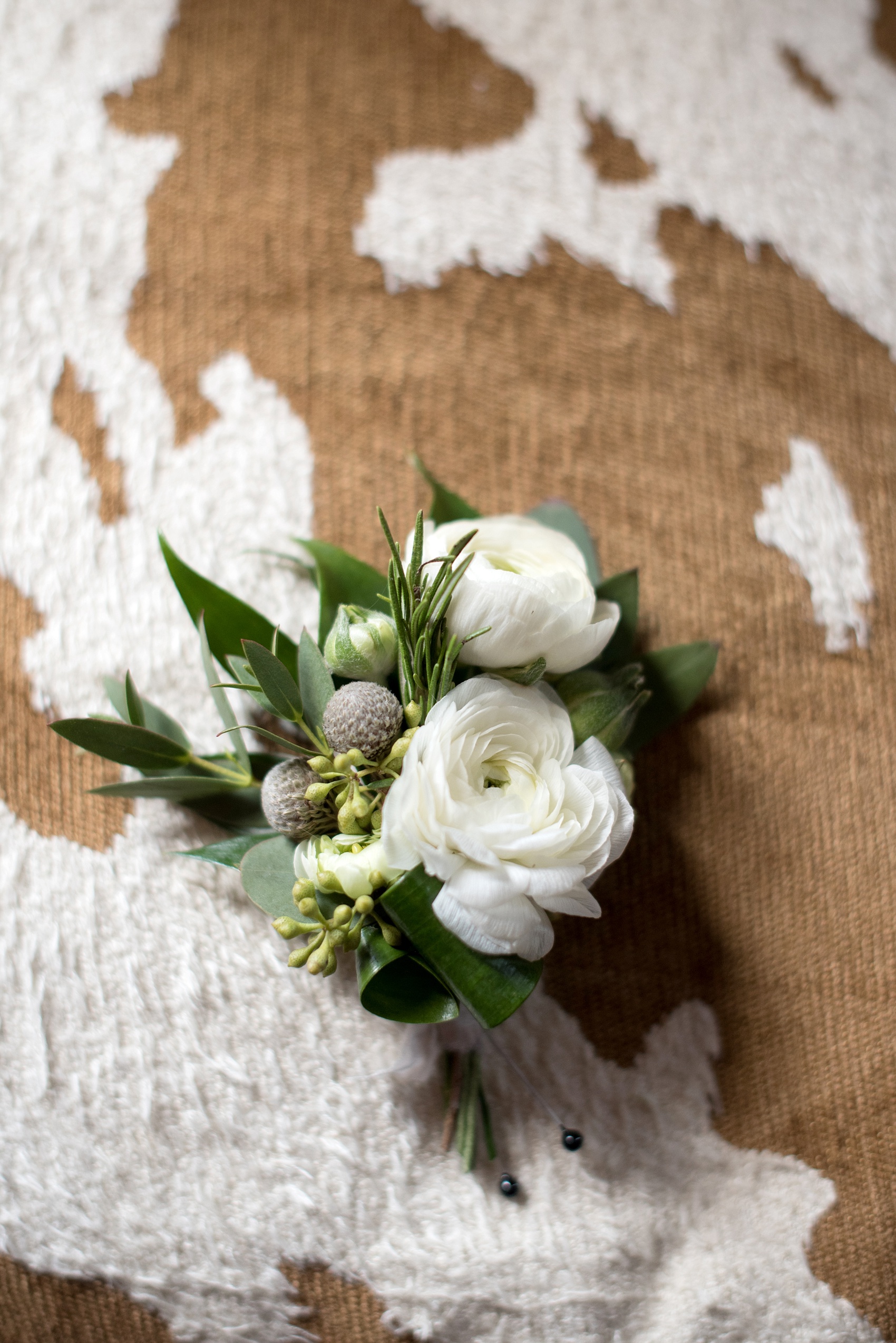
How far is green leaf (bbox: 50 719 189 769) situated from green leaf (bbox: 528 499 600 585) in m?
0.30

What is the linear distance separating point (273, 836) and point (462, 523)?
22cm

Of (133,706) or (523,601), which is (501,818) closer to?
(523,601)

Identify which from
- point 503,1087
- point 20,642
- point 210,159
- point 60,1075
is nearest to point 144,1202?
point 60,1075

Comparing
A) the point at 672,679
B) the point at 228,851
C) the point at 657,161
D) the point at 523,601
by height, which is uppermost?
the point at 657,161

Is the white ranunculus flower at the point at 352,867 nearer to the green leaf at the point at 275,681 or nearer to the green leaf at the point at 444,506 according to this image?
the green leaf at the point at 275,681

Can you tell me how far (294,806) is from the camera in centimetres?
46

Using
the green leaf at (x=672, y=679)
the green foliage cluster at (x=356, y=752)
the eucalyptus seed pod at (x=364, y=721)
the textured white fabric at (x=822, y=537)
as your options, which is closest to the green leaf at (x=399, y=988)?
the green foliage cluster at (x=356, y=752)

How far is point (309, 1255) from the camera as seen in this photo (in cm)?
57

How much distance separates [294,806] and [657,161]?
0.64 meters

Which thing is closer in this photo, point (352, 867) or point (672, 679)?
point (352, 867)

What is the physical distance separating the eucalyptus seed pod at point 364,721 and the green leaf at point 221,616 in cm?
9

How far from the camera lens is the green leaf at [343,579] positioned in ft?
1.83

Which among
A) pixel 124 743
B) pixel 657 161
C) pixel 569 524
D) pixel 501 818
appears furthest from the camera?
pixel 657 161

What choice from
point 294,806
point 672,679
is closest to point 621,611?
point 672,679
